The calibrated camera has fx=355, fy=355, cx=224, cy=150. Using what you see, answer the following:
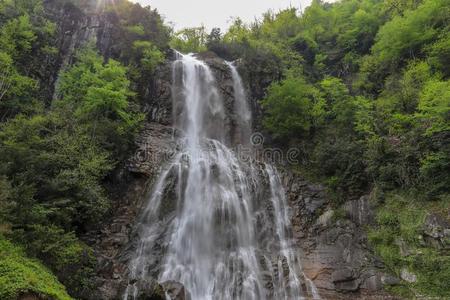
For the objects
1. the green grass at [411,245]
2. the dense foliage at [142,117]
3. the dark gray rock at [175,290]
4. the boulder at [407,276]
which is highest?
the dense foliage at [142,117]

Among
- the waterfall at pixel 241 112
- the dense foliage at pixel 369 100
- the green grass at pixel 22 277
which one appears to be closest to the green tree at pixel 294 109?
the dense foliage at pixel 369 100

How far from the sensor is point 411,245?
14352mm

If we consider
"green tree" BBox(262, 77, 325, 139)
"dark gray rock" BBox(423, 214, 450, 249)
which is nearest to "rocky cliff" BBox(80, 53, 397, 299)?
"dark gray rock" BBox(423, 214, 450, 249)

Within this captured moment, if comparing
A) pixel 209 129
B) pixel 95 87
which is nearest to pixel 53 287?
pixel 95 87

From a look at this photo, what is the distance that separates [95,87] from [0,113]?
5020 millimetres

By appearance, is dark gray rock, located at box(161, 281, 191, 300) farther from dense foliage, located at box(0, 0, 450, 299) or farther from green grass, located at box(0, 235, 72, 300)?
green grass, located at box(0, 235, 72, 300)

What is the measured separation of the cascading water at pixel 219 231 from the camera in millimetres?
14227

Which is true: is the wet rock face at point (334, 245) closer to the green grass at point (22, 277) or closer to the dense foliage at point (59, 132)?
the dense foliage at point (59, 132)

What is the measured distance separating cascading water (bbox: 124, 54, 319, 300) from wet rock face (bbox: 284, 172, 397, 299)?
2.12ft

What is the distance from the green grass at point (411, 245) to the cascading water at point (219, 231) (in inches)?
139

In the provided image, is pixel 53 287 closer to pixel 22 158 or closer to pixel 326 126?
pixel 22 158

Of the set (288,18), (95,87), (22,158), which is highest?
(288,18)

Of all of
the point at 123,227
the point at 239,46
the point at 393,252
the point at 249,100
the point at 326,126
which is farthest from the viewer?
the point at 239,46

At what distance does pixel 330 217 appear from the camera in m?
17.6
